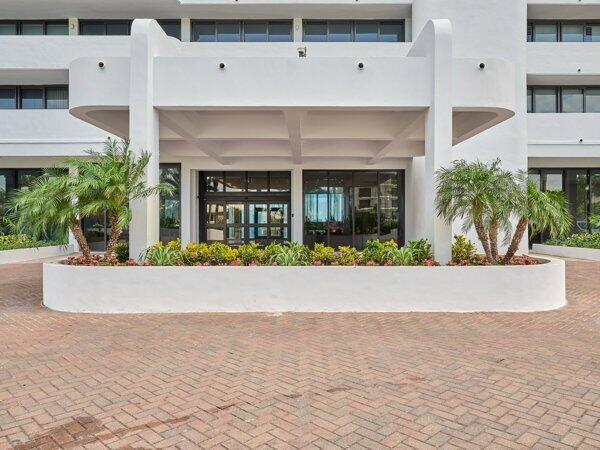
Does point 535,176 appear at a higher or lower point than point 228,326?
higher

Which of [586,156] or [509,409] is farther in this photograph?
[586,156]

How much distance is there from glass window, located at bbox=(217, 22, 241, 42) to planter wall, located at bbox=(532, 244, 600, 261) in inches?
650

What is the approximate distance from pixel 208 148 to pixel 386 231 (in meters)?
8.77

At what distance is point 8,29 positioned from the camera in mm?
20406

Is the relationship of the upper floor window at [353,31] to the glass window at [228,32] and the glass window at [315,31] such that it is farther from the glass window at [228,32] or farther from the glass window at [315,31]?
the glass window at [228,32]

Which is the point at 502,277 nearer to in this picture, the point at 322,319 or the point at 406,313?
the point at 406,313

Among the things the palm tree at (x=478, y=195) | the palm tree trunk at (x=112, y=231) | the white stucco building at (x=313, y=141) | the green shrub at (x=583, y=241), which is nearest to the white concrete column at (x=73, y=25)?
the white stucco building at (x=313, y=141)

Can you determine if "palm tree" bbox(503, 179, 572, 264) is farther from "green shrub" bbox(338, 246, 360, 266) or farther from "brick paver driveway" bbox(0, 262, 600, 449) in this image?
"green shrub" bbox(338, 246, 360, 266)

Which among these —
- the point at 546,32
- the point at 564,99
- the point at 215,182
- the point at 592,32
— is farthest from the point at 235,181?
the point at 592,32

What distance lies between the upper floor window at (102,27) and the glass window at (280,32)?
6.50 m

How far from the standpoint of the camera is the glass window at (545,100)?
2025 centimetres

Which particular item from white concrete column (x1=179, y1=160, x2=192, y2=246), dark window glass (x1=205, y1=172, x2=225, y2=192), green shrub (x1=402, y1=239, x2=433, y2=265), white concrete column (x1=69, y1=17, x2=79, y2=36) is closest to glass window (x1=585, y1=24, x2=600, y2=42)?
green shrub (x1=402, y1=239, x2=433, y2=265)

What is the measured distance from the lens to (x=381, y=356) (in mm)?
5809

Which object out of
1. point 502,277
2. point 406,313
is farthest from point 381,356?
point 502,277
